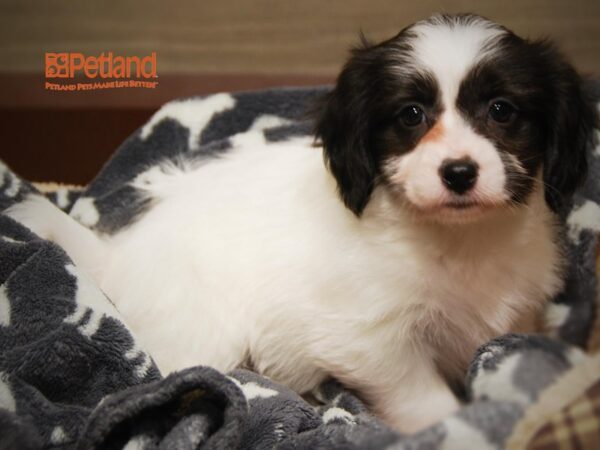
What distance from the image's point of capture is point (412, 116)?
1248 mm

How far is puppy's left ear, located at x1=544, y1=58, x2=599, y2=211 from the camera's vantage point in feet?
4.13

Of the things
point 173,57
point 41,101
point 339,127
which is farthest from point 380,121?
point 41,101

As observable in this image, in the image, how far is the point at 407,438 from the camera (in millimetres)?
651

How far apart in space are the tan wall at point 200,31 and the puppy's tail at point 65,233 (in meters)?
0.53

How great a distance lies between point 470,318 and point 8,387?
3.26 ft

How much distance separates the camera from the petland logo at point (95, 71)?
2.03 metres

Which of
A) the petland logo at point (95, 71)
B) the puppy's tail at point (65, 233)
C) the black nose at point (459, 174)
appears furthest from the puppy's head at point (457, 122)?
the petland logo at point (95, 71)

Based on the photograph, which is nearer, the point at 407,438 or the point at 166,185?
the point at 407,438

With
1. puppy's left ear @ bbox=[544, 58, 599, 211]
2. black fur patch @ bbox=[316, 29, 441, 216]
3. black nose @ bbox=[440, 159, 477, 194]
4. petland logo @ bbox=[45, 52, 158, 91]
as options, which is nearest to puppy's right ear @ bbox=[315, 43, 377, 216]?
black fur patch @ bbox=[316, 29, 441, 216]

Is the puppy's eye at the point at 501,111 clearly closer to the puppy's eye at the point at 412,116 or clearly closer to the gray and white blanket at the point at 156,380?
the puppy's eye at the point at 412,116

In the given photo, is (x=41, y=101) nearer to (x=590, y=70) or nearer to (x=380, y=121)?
(x=380, y=121)

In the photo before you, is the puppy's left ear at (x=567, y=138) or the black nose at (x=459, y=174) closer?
the black nose at (x=459, y=174)

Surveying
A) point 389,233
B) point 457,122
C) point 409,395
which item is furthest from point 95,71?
point 409,395

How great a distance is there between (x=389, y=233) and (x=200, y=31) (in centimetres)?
118
